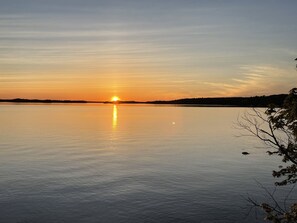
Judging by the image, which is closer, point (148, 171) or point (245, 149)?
point (148, 171)

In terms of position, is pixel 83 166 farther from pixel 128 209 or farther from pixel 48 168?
pixel 128 209

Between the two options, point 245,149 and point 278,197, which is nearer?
point 278,197

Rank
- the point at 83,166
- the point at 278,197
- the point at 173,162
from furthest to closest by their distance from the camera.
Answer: the point at 173,162, the point at 83,166, the point at 278,197

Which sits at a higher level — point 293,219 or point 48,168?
point 293,219

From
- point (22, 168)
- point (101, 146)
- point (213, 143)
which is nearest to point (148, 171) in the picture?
point (22, 168)

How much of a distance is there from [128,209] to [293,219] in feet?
54.5

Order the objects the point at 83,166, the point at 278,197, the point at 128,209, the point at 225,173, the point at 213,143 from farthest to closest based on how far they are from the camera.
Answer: the point at 213,143 → the point at 83,166 → the point at 225,173 → the point at 278,197 → the point at 128,209

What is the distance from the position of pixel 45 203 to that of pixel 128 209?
24.0 feet

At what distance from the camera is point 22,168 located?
4847 centimetres

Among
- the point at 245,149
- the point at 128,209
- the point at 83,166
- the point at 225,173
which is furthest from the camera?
the point at 245,149

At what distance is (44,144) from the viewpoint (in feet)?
247

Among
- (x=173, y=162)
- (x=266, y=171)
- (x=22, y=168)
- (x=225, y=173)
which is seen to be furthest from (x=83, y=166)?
(x=266, y=171)

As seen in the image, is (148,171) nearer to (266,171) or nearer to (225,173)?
(225,173)

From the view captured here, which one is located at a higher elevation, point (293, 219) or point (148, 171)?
point (293, 219)
